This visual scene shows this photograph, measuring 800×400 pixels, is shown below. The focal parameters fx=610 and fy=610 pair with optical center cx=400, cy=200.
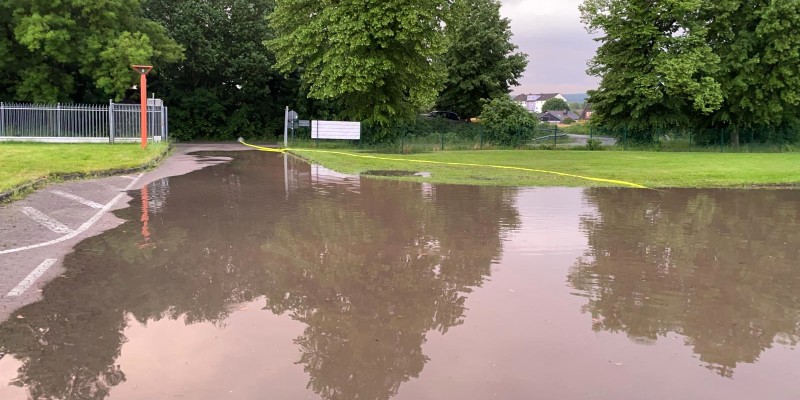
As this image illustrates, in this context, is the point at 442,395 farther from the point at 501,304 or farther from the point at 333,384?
the point at 501,304

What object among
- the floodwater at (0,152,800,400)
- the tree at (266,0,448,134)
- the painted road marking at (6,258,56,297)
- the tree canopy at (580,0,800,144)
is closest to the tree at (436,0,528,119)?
the tree canopy at (580,0,800,144)

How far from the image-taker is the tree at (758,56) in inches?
1357

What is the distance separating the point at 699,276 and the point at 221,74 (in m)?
43.2

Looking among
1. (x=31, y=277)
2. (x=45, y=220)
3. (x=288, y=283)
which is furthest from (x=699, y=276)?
(x=45, y=220)

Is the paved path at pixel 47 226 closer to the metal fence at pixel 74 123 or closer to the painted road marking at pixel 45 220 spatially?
the painted road marking at pixel 45 220

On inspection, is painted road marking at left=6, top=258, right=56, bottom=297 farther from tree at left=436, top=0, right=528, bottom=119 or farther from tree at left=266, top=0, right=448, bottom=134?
tree at left=436, top=0, right=528, bottom=119

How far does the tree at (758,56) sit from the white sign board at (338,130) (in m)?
21.5

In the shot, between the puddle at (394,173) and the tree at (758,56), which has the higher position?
the tree at (758,56)

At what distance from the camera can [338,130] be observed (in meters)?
34.3

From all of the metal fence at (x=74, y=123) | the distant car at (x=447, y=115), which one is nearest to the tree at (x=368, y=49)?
the metal fence at (x=74, y=123)

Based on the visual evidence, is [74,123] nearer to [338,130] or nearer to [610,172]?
[338,130]

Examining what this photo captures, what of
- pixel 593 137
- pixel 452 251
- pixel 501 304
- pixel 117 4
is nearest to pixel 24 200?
pixel 452 251

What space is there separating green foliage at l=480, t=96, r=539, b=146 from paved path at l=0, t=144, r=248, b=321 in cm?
2564

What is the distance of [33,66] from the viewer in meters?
36.8
